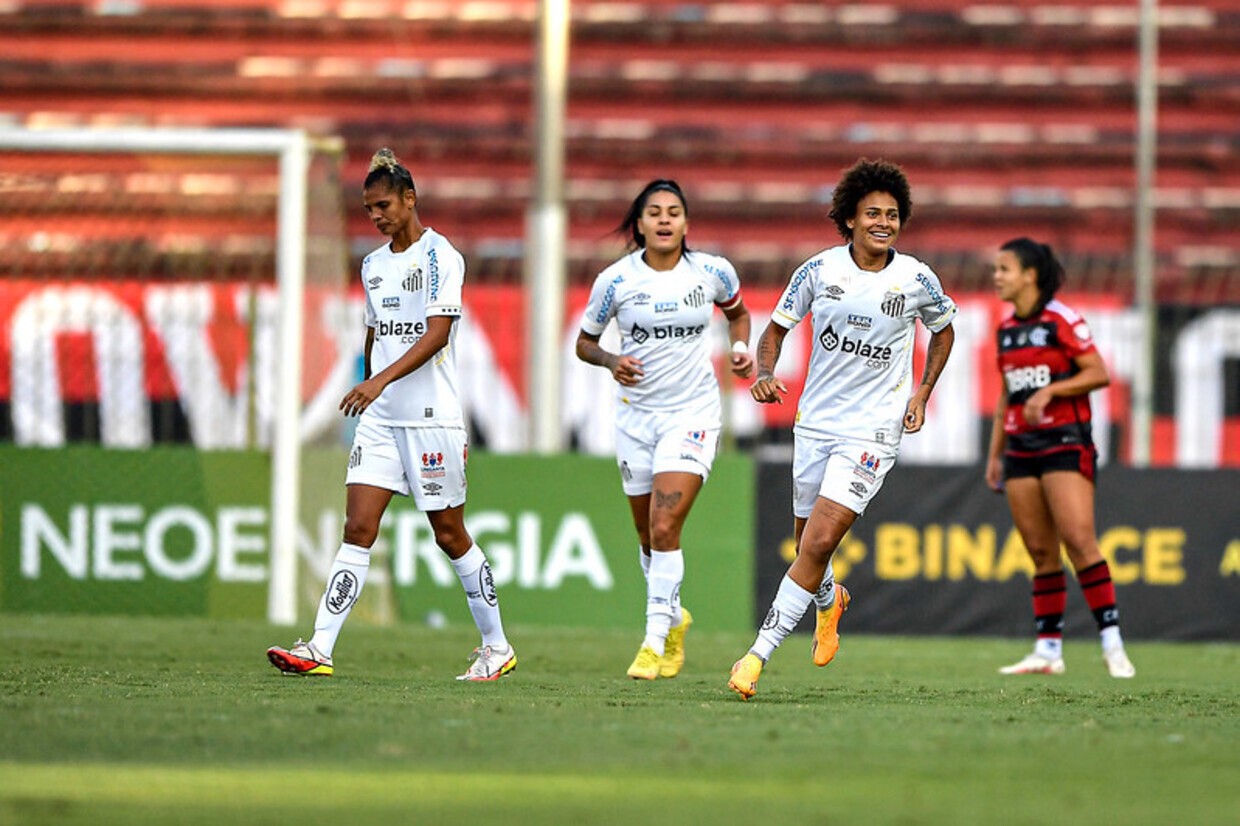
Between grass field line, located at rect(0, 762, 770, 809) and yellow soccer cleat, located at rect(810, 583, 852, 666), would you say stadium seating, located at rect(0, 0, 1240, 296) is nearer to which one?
yellow soccer cleat, located at rect(810, 583, 852, 666)

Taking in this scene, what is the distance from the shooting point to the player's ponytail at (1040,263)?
9141mm

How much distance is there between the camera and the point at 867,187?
7.58 meters

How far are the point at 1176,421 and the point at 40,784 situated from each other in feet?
51.1

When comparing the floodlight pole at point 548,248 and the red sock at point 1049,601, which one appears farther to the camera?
the floodlight pole at point 548,248

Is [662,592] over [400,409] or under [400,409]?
under

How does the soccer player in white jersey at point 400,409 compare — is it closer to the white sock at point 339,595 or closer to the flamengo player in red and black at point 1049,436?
the white sock at point 339,595

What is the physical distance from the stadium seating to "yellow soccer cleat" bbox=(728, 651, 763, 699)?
15.6m

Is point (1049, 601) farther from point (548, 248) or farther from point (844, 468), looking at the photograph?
point (548, 248)

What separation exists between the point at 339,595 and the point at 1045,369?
3.61 m

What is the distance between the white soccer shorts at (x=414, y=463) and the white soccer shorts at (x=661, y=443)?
960mm

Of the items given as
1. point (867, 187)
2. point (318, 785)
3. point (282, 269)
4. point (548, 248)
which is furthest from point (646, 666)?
point (548, 248)

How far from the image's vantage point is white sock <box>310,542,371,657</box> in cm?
772

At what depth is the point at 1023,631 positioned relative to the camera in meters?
13.1

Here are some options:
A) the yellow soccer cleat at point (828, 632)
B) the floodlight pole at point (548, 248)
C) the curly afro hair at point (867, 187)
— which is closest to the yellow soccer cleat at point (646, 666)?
the yellow soccer cleat at point (828, 632)
